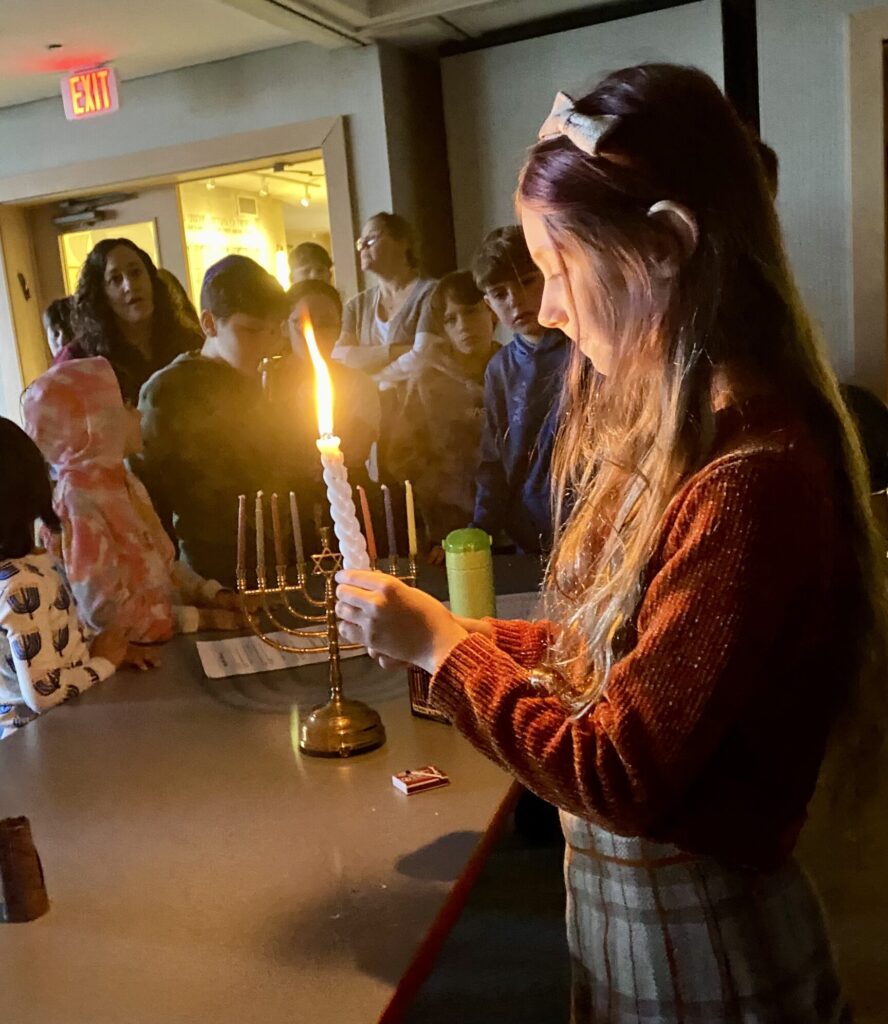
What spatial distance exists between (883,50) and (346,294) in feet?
5.43

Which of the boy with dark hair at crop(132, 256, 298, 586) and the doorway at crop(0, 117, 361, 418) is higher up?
the doorway at crop(0, 117, 361, 418)

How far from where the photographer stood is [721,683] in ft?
2.15

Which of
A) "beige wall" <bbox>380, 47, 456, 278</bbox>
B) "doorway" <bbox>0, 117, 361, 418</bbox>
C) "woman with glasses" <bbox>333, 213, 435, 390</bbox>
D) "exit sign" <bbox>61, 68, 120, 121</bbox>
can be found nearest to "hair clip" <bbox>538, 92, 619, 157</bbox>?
"woman with glasses" <bbox>333, 213, 435, 390</bbox>

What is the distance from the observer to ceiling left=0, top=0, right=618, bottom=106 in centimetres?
266

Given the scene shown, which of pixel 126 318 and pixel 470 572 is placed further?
pixel 126 318

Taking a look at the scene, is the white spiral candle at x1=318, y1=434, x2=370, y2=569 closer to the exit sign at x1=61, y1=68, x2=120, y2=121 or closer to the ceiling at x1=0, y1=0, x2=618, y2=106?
the ceiling at x1=0, y1=0, x2=618, y2=106

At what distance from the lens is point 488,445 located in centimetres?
236

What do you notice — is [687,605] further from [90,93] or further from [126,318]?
[90,93]

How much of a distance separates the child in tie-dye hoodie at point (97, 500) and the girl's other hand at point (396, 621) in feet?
3.10

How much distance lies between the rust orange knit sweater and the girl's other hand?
0.05m


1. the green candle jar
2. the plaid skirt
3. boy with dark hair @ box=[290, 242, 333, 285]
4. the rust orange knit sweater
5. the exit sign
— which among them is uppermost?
the exit sign

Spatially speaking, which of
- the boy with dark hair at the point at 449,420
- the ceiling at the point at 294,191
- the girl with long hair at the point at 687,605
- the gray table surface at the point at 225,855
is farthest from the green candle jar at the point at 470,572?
the ceiling at the point at 294,191

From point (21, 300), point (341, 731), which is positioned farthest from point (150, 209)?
point (341, 731)

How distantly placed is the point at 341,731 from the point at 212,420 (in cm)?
101
